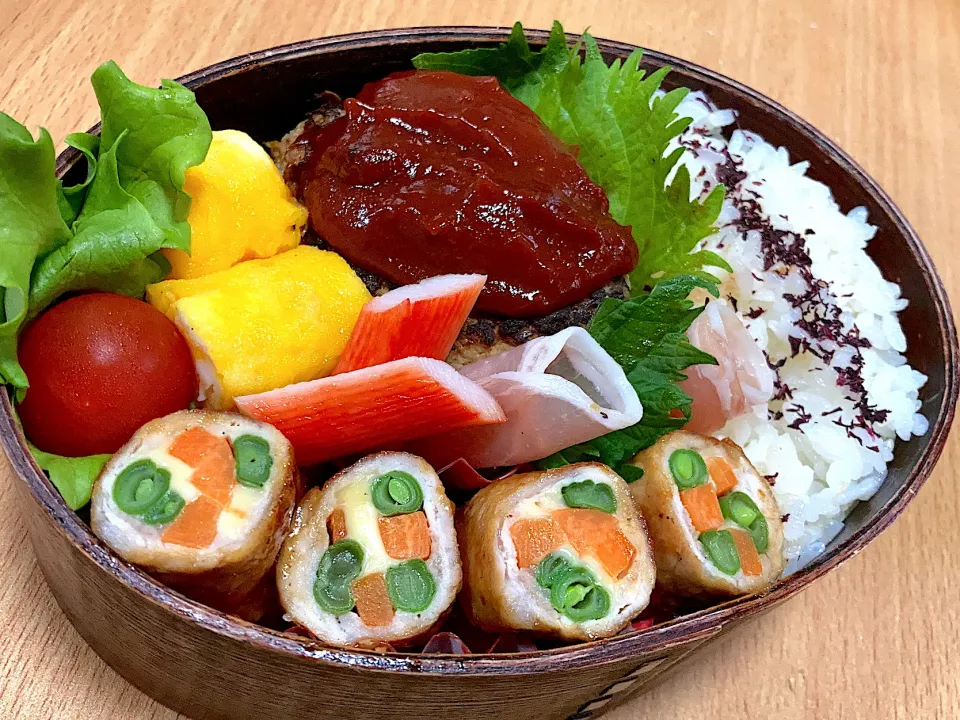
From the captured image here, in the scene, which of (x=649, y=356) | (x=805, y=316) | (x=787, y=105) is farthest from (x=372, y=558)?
(x=787, y=105)

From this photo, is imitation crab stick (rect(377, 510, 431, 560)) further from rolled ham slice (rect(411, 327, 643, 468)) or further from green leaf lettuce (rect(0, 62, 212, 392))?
green leaf lettuce (rect(0, 62, 212, 392))

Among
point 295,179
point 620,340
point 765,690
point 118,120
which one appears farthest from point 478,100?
point 765,690

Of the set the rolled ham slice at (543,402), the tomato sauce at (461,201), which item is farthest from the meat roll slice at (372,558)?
the tomato sauce at (461,201)

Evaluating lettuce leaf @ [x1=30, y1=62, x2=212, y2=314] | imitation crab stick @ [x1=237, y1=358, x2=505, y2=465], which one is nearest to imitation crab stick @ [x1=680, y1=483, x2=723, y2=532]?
imitation crab stick @ [x1=237, y1=358, x2=505, y2=465]

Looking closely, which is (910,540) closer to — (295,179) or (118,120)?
(295,179)

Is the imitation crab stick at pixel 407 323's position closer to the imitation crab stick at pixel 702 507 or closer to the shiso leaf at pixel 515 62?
the imitation crab stick at pixel 702 507

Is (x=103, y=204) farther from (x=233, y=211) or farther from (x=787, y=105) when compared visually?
(x=787, y=105)
